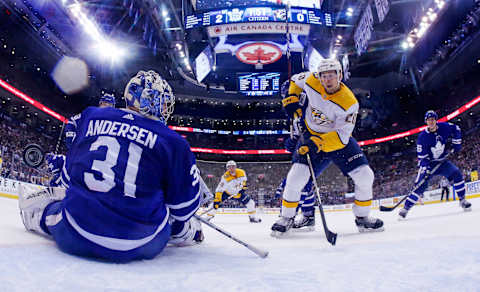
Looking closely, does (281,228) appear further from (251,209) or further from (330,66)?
Result: (251,209)

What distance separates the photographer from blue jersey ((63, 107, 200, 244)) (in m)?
1.42

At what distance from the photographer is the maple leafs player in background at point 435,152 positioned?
16.4 feet

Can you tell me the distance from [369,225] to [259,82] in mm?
12154

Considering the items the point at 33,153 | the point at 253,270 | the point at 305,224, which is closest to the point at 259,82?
the point at 33,153

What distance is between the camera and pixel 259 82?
14617mm

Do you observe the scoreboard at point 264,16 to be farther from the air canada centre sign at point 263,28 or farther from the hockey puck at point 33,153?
Result: the hockey puck at point 33,153

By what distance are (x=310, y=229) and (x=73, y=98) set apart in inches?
774

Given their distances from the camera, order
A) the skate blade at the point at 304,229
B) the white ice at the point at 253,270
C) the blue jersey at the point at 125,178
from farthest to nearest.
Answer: the skate blade at the point at 304,229 → the blue jersey at the point at 125,178 → the white ice at the point at 253,270

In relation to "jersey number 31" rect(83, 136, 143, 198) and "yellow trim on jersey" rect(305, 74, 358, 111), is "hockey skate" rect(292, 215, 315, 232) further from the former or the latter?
"jersey number 31" rect(83, 136, 143, 198)

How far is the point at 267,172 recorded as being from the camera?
83.3 feet

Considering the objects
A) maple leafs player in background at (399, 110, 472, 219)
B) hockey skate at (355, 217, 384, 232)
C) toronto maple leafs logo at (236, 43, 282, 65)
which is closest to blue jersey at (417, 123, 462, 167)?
maple leafs player in background at (399, 110, 472, 219)

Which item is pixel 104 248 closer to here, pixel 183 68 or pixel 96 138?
pixel 96 138

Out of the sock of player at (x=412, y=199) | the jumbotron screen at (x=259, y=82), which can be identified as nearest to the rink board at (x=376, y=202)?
the sock of player at (x=412, y=199)

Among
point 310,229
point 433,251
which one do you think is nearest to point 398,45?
point 310,229
